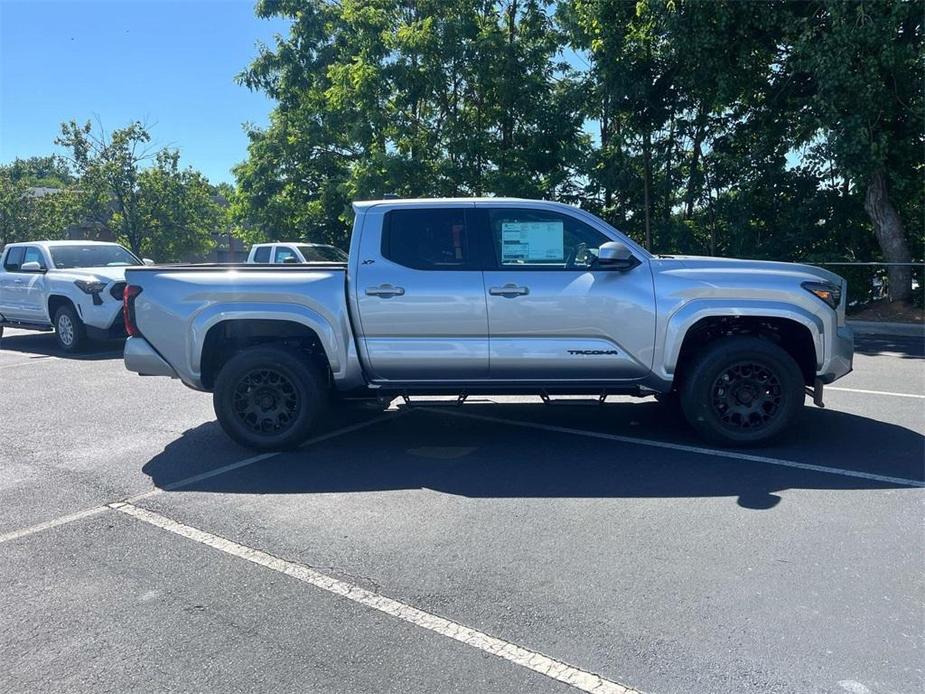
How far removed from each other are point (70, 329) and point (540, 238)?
9.25 m

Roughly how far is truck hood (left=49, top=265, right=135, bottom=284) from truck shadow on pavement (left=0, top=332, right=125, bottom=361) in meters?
1.12

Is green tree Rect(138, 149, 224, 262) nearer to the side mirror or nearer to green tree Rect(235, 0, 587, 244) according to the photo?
green tree Rect(235, 0, 587, 244)

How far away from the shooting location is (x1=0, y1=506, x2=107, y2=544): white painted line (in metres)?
4.53

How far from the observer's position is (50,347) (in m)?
13.3

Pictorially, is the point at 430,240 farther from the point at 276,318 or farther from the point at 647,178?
the point at 647,178

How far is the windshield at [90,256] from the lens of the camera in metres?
12.9

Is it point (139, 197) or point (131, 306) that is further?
point (139, 197)

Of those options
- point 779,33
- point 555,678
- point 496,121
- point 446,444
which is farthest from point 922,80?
point 555,678

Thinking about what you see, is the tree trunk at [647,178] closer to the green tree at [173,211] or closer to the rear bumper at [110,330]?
the rear bumper at [110,330]

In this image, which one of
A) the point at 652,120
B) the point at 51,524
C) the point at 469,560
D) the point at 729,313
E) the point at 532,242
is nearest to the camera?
the point at 469,560

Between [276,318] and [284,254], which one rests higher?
[284,254]

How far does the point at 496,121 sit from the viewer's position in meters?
18.9

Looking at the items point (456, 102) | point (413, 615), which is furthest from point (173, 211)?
point (413, 615)

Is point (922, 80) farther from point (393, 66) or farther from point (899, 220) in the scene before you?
point (393, 66)
